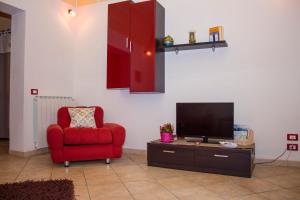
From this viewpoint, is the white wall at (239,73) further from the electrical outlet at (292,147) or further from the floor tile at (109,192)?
the floor tile at (109,192)

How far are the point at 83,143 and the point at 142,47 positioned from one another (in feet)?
5.12

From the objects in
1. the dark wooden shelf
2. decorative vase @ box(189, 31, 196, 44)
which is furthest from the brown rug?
decorative vase @ box(189, 31, 196, 44)

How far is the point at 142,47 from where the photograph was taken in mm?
3574

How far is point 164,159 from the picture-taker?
3170mm

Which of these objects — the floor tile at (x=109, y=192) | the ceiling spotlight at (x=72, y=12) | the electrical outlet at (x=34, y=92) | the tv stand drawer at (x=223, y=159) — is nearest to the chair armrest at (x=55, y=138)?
the floor tile at (x=109, y=192)

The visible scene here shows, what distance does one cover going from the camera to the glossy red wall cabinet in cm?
353

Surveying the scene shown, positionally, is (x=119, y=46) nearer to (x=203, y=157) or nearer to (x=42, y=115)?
(x=42, y=115)

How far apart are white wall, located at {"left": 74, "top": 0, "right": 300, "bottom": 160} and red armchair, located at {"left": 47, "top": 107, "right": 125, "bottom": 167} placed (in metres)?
0.80

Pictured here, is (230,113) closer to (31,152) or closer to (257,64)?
(257,64)

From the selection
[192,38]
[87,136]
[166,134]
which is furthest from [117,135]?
[192,38]

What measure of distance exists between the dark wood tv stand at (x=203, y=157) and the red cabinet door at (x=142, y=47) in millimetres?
886

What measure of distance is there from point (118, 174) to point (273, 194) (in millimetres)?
1602

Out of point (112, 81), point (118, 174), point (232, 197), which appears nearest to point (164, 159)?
point (118, 174)

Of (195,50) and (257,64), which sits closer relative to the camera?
(257,64)
